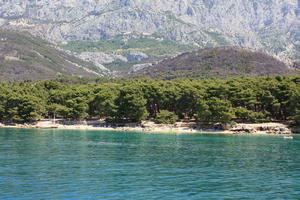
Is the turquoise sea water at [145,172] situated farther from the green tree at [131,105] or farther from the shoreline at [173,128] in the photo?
the green tree at [131,105]

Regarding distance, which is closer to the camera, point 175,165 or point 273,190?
point 273,190

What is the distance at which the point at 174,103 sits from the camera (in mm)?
132625

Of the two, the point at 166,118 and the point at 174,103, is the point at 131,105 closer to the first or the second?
the point at 166,118

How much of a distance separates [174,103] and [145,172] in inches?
3381

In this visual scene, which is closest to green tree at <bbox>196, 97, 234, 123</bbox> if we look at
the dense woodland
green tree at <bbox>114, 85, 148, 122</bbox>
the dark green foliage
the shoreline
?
the dense woodland

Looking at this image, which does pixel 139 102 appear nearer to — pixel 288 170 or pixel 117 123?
pixel 117 123

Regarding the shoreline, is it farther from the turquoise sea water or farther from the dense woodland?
the turquoise sea water

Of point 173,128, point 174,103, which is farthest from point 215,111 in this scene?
point 174,103

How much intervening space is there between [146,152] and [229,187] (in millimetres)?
28387

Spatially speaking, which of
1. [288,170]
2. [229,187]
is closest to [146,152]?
[288,170]

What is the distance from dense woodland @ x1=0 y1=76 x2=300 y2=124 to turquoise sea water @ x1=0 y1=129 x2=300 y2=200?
4583 centimetres

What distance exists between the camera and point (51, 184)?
3962 cm

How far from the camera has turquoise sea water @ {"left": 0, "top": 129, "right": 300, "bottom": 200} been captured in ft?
121

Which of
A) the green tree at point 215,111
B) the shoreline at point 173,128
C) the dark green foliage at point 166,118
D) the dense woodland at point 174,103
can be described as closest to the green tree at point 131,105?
the dense woodland at point 174,103
